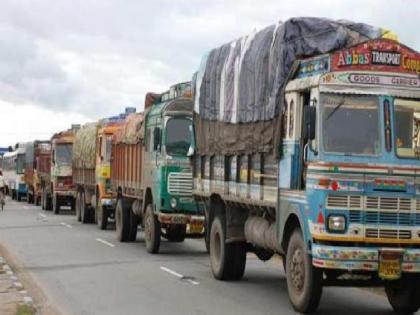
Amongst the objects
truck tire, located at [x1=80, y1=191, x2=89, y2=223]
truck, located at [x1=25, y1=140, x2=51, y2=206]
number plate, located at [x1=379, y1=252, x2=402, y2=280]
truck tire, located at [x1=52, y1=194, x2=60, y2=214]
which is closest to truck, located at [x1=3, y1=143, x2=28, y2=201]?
truck, located at [x1=25, y1=140, x2=51, y2=206]

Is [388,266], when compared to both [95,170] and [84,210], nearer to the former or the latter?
[95,170]

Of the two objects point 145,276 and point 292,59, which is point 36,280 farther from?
point 292,59

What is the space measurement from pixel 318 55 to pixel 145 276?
A: 5.79 metres

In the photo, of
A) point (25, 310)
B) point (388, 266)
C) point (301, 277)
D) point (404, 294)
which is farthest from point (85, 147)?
point (388, 266)

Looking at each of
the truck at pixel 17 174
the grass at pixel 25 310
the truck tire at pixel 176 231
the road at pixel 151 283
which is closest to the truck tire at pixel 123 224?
the road at pixel 151 283

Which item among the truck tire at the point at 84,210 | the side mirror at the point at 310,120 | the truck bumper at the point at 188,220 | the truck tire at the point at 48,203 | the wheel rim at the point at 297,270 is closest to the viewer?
the side mirror at the point at 310,120

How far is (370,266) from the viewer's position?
33.1ft

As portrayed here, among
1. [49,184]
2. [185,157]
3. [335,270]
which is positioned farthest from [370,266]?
[49,184]

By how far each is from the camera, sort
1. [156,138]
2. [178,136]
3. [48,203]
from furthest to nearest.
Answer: [48,203] < [156,138] < [178,136]

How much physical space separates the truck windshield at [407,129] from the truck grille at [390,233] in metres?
0.96

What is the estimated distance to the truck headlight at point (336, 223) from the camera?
1012cm

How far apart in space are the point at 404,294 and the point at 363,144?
247cm

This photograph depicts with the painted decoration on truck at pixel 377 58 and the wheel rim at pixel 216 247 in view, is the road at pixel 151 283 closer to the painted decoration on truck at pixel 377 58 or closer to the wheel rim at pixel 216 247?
the wheel rim at pixel 216 247

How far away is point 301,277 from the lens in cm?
1079
